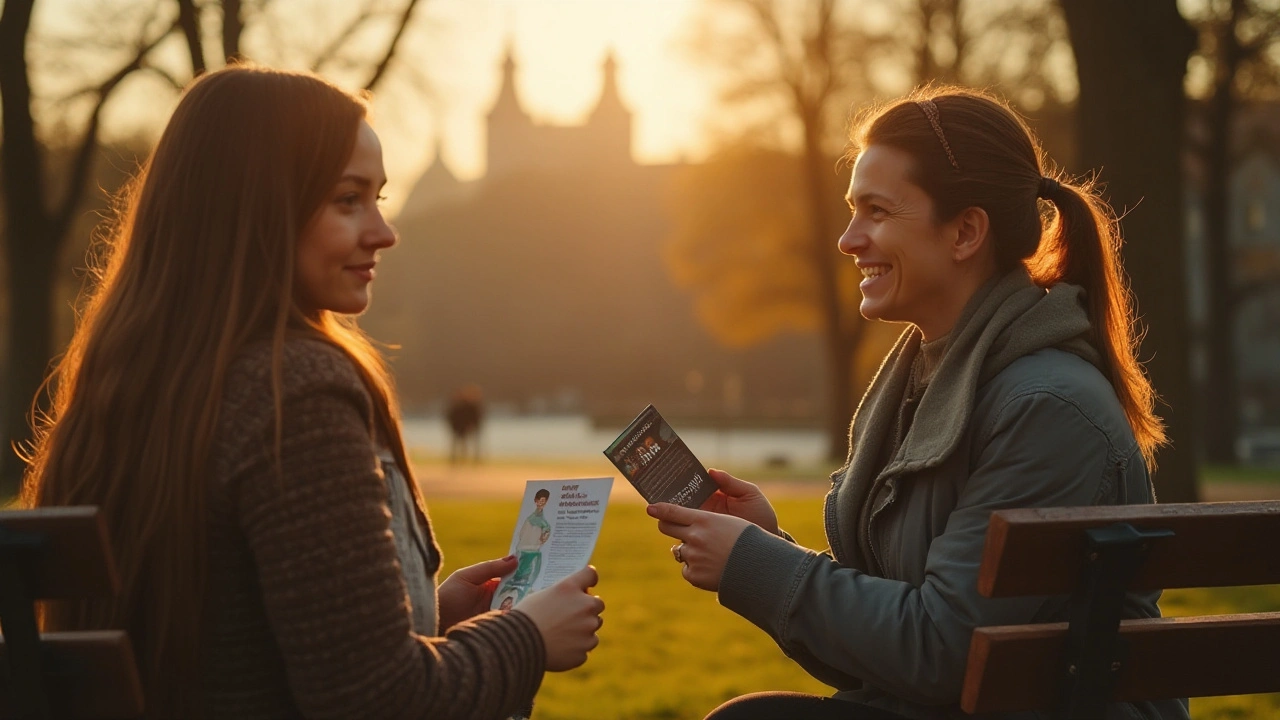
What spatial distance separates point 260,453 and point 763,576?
1.18 meters

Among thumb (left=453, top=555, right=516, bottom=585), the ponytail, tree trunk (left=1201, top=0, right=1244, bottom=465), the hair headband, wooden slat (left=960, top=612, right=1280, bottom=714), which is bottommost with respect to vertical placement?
tree trunk (left=1201, top=0, right=1244, bottom=465)

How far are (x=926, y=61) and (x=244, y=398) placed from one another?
83.9 feet

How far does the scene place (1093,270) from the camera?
3277 millimetres

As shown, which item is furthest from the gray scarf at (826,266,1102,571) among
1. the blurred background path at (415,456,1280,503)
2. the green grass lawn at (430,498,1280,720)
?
the blurred background path at (415,456,1280,503)

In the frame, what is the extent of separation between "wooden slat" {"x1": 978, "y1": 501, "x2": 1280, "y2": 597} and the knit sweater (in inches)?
37.7

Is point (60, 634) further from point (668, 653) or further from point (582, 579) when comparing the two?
point (668, 653)

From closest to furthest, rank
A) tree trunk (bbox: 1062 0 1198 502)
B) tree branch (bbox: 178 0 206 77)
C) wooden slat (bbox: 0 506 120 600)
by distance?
wooden slat (bbox: 0 506 120 600) → tree trunk (bbox: 1062 0 1198 502) → tree branch (bbox: 178 0 206 77)

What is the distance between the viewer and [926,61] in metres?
26.5

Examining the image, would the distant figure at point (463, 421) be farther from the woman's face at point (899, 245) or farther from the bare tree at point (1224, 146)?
the woman's face at point (899, 245)

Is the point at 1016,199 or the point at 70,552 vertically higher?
the point at 1016,199

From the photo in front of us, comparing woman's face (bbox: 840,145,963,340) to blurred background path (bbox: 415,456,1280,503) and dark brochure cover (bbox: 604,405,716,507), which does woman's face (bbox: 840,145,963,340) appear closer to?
Answer: dark brochure cover (bbox: 604,405,716,507)

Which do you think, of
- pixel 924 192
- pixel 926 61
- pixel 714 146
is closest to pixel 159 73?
pixel 924 192

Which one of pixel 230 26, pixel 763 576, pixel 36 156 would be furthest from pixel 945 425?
pixel 36 156

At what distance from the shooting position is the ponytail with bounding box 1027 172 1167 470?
3.15 m
